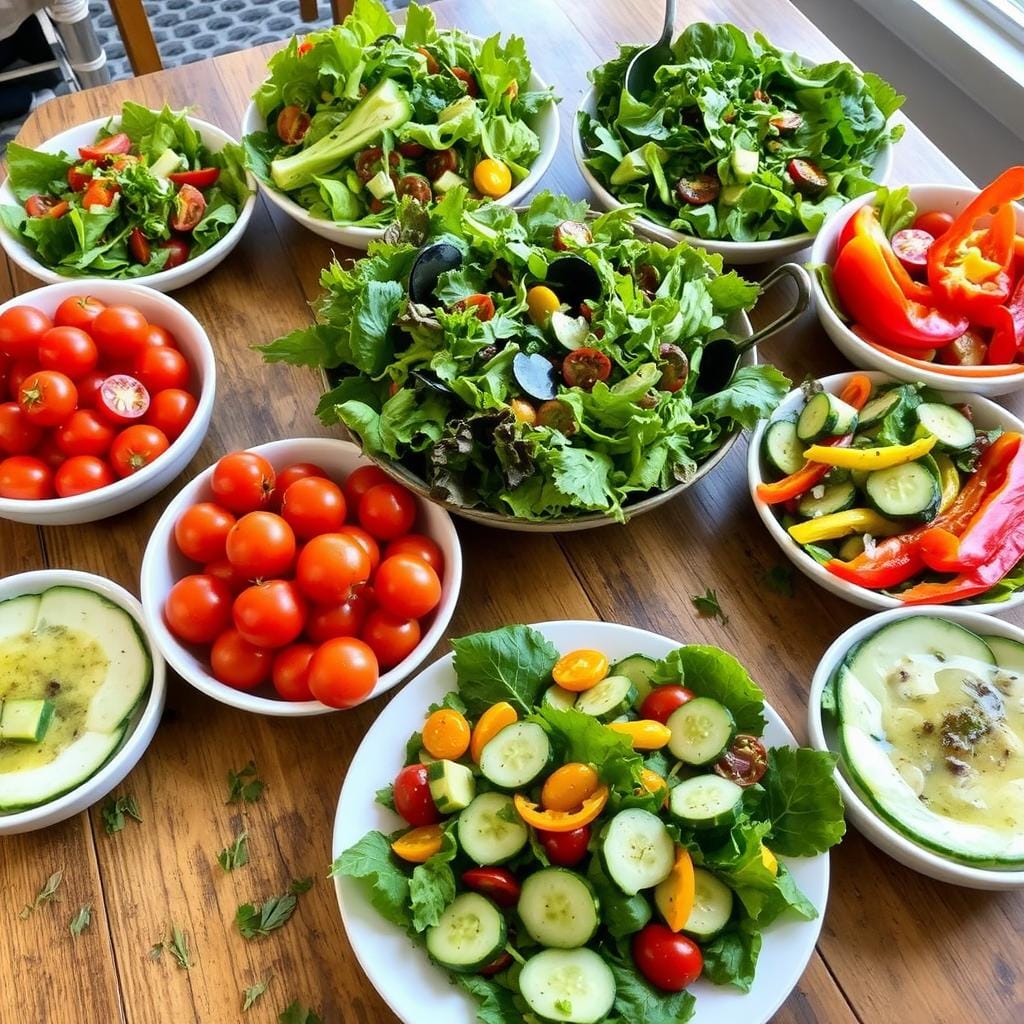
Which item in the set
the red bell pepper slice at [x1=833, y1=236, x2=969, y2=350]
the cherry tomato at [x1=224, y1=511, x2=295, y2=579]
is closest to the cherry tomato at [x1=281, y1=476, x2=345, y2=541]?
the cherry tomato at [x1=224, y1=511, x2=295, y2=579]

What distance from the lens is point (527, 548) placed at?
143 centimetres

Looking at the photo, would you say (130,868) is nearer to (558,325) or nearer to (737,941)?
(737,941)

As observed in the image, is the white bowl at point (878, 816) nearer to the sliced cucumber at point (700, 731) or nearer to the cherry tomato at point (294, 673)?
the sliced cucumber at point (700, 731)

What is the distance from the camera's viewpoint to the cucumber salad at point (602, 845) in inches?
38.0

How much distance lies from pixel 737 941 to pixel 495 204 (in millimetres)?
1217

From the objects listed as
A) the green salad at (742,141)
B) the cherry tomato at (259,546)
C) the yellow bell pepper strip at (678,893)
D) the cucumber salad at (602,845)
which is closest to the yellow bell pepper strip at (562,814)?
the cucumber salad at (602,845)

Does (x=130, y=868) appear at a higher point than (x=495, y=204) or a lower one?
lower

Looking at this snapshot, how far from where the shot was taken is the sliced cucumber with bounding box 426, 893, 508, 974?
37.9 inches

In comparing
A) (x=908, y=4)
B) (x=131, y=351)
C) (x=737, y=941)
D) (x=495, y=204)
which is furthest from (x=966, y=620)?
(x=908, y=4)

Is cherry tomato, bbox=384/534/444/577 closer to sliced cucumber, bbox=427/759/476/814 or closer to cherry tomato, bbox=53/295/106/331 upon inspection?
sliced cucumber, bbox=427/759/476/814

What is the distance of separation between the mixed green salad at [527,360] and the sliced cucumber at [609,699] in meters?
0.23

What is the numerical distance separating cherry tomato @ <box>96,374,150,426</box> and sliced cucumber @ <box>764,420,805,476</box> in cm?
101

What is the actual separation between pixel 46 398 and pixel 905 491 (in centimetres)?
132

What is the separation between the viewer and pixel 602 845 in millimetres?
983
